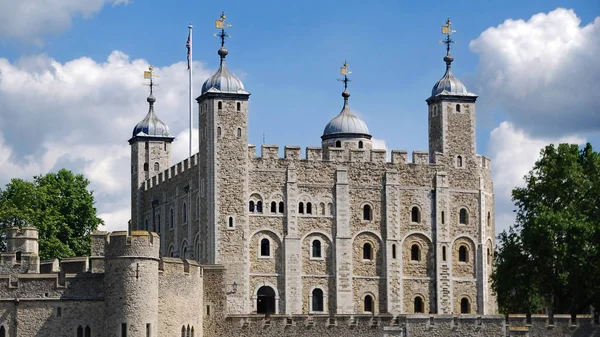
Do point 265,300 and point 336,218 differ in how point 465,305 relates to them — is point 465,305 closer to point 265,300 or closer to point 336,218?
point 336,218

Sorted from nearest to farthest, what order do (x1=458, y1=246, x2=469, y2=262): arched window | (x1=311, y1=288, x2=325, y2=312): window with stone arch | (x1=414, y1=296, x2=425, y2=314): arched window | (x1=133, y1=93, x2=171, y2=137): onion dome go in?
(x1=311, y1=288, x2=325, y2=312): window with stone arch, (x1=414, y1=296, x2=425, y2=314): arched window, (x1=458, y1=246, x2=469, y2=262): arched window, (x1=133, y1=93, x2=171, y2=137): onion dome

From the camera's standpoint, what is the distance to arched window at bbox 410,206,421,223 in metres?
91.4

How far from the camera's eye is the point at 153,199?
99.9 metres

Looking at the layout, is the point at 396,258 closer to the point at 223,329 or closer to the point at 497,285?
the point at 497,285

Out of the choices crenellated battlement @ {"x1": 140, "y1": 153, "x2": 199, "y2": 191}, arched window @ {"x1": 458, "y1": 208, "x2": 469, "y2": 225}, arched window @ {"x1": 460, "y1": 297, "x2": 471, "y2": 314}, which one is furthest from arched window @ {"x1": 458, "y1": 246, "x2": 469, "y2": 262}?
crenellated battlement @ {"x1": 140, "y1": 153, "x2": 199, "y2": 191}

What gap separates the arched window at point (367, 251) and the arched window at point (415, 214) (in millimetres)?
2993

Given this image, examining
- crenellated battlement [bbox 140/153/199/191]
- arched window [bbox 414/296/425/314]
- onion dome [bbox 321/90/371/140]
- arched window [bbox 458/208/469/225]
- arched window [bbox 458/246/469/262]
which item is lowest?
arched window [bbox 414/296/425/314]

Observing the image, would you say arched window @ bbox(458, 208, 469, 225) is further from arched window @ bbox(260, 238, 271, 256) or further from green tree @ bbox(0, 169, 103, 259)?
green tree @ bbox(0, 169, 103, 259)

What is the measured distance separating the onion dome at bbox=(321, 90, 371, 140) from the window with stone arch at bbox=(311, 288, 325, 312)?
47.1 feet

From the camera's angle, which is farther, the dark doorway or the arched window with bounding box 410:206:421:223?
the arched window with bounding box 410:206:421:223

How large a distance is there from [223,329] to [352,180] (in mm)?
18489

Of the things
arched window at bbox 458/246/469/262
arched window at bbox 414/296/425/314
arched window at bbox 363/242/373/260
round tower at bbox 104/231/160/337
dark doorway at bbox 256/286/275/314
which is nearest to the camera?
round tower at bbox 104/231/160/337

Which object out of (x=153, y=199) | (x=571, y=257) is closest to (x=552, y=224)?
(x=571, y=257)

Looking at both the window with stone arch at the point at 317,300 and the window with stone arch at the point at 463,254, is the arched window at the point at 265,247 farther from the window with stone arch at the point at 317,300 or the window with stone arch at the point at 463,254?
the window with stone arch at the point at 463,254
